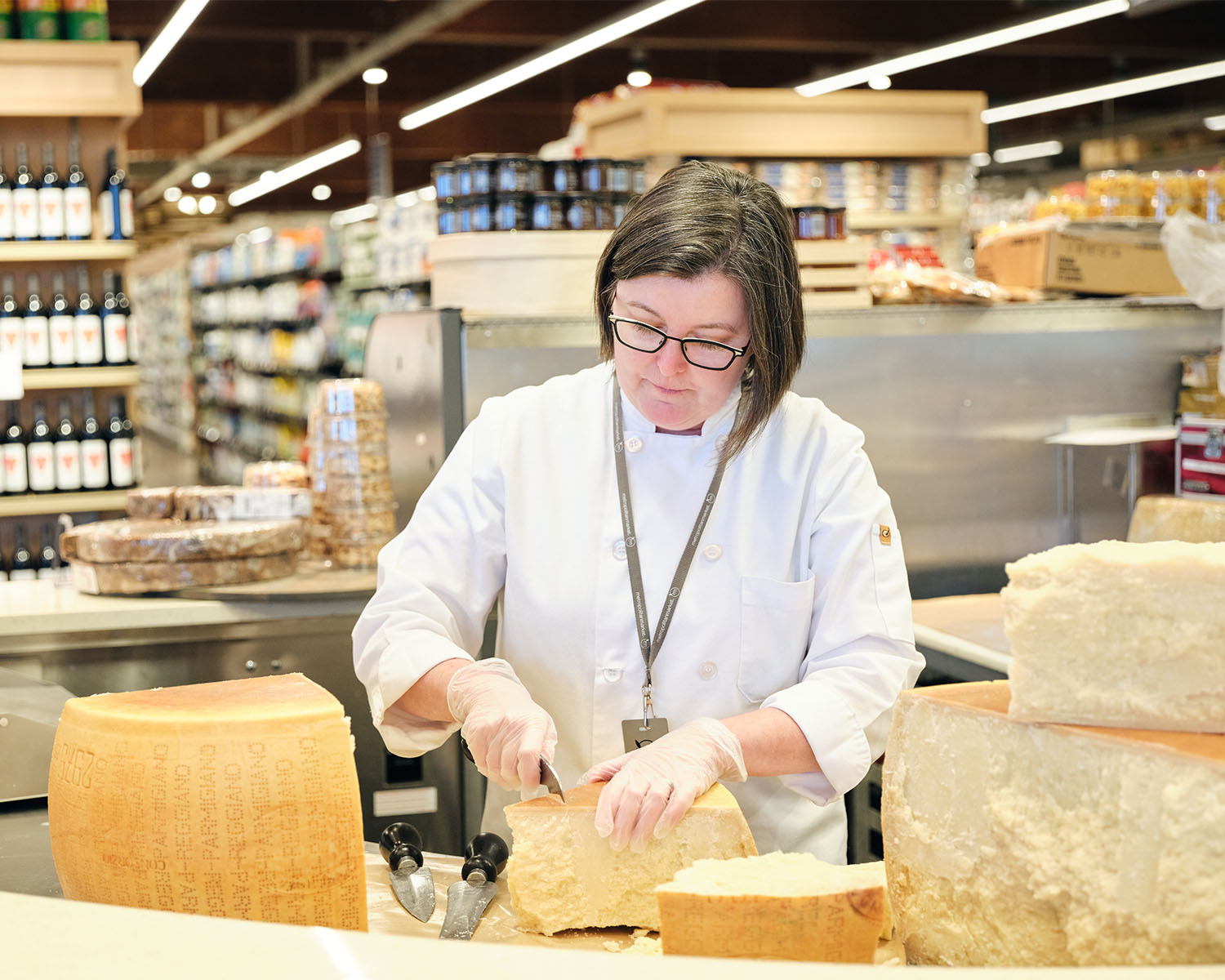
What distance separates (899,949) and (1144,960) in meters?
0.31

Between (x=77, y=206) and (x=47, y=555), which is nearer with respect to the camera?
(x=77, y=206)

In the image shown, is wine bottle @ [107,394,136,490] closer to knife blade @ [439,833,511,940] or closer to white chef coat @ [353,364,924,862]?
white chef coat @ [353,364,924,862]

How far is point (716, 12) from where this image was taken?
38.9 ft

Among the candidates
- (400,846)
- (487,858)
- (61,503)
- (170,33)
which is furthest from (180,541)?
(170,33)

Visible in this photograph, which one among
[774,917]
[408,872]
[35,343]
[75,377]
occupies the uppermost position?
[35,343]

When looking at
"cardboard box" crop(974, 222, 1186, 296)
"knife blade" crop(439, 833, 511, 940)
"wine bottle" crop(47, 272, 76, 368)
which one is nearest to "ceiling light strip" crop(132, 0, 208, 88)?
"wine bottle" crop(47, 272, 76, 368)

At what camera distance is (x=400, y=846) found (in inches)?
64.1

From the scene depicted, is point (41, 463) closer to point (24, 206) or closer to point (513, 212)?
point (24, 206)

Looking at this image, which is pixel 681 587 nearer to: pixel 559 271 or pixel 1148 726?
pixel 1148 726

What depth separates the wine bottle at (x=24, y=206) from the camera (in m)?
5.44

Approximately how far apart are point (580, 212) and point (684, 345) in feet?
5.41

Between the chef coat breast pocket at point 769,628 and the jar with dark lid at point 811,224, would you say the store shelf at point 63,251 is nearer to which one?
the jar with dark lid at point 811,224

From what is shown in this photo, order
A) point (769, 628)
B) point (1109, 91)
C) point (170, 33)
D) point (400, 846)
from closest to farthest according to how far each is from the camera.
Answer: point (400, 846) < point (769, 628) < point (170, 33) < point (1109, 91)

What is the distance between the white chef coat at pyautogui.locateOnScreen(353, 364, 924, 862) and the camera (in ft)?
6.13
